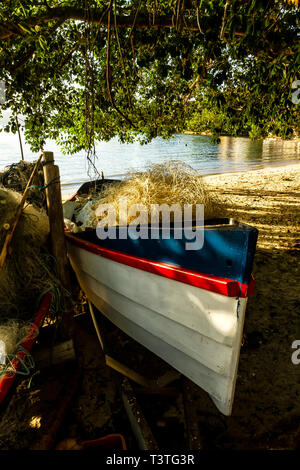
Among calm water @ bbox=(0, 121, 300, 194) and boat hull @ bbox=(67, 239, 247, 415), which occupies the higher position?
calm water @ bbox=(0, 121, 300, 194)

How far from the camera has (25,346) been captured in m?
2.43

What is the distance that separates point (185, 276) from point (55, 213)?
190cm

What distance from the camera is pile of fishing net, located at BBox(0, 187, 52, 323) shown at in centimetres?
290

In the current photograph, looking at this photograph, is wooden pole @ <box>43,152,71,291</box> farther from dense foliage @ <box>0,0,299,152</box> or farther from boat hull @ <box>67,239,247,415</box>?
dense foliage @ <box>0,0,299,152</box>

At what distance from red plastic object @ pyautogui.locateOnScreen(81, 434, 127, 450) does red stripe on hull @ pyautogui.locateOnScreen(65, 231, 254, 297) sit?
1.44 metres

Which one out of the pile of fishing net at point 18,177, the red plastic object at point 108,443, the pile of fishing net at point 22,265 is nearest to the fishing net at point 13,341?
the pile of fishing net at point 22,265

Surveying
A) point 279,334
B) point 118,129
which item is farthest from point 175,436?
point 118,129

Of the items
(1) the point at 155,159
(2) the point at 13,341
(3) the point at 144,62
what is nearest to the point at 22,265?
(2) the point at 13,341

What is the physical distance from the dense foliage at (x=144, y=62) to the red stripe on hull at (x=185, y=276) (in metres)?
1.39

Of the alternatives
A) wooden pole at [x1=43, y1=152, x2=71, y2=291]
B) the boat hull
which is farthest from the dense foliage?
the boat hull

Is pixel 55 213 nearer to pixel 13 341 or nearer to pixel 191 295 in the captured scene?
pixel 13 341

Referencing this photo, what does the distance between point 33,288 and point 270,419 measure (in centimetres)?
285

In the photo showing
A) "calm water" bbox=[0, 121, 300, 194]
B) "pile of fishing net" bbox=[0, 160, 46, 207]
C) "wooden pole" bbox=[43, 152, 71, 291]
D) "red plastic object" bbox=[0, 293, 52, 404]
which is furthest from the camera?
"calm water" bbox=[0, 121, 300, 194]

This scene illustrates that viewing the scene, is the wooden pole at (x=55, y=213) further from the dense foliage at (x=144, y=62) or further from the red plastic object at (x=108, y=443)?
A: the red plastic object at (x=108, y=443)
